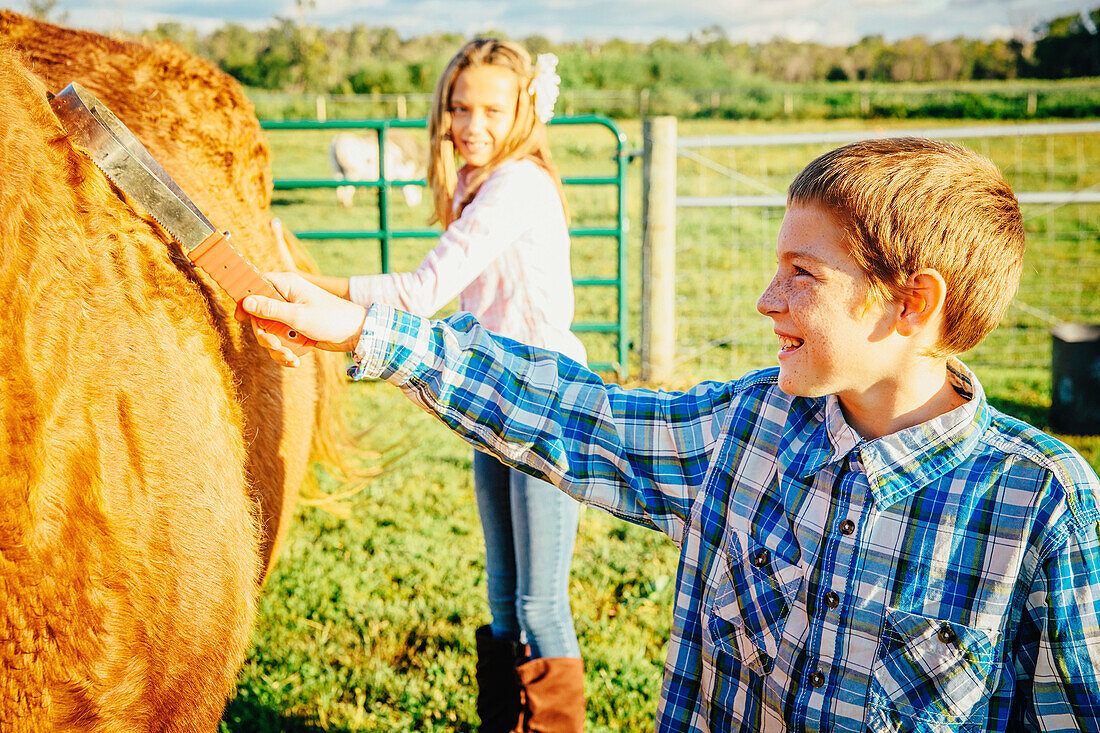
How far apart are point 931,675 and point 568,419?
2.24ft

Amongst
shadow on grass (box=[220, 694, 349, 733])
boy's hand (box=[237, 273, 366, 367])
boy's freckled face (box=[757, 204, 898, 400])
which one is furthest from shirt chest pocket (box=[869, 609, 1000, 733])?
shadow on grass (box=[220, 694, 349, 733])

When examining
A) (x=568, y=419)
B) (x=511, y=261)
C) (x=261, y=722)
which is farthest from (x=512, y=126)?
(x=261, y=722)

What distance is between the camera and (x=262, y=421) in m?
1.74

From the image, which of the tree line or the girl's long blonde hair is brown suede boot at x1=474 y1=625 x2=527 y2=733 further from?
the tree line

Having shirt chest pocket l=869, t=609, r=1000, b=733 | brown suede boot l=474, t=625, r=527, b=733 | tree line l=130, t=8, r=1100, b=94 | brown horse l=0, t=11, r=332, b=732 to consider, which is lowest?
brown suede boot l=474, t=625, r=527, b=733

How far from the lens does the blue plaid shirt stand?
105 centimetres

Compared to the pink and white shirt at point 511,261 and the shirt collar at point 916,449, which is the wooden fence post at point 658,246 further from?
the shirt collar at point 916,449

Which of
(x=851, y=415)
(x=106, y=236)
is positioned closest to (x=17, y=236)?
(x=106, y=236)

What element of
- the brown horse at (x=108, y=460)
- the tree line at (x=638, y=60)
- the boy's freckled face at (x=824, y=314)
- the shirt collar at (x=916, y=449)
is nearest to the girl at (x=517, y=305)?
the brown horse at (x=108, y=460)

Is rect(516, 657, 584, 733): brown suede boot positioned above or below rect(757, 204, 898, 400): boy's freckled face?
below

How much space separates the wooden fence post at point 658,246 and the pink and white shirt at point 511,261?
3431mm

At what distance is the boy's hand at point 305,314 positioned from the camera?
1239mm

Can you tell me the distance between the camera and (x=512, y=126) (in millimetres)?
2062

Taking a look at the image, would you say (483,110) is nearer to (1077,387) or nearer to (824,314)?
(824,314)
